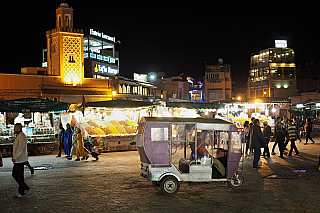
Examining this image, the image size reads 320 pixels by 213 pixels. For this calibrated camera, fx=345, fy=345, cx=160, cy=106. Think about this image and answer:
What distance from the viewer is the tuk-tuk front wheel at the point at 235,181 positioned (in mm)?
8586

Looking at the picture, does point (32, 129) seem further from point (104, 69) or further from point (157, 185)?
point (104, 69)

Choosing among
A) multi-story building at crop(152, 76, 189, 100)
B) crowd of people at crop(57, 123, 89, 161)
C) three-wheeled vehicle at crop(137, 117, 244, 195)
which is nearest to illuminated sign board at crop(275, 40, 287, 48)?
multi-story building at crop(152, 76, 189, 100)

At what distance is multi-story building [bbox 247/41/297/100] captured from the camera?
195 ft

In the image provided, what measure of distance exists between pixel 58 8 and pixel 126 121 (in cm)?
1633

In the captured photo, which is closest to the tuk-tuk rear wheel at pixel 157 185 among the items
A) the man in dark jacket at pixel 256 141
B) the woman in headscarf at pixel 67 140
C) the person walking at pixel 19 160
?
the person walking at pixel 19 160

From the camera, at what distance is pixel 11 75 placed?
2686cm

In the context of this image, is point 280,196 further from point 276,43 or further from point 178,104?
point 276,43

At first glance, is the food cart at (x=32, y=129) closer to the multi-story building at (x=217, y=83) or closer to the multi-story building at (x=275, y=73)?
the multi-story building at (x=275, y=73)

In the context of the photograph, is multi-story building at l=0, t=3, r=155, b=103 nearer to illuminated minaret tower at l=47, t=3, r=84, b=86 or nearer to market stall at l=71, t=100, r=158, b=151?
A: illuminated minaret tower at l=47, t=3, r=84, b=86

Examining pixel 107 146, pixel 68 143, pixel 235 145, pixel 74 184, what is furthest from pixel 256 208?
pixel 107 146

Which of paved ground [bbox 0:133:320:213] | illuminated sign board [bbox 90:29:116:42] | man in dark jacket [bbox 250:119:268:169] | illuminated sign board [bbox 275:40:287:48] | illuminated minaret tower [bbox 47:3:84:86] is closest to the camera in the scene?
paved ground [bbox 0:133:320:213]

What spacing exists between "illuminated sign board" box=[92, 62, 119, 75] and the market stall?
1662 centimetres

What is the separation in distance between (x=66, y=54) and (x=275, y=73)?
140ft

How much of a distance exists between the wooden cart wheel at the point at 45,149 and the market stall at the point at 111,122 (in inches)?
73.7
